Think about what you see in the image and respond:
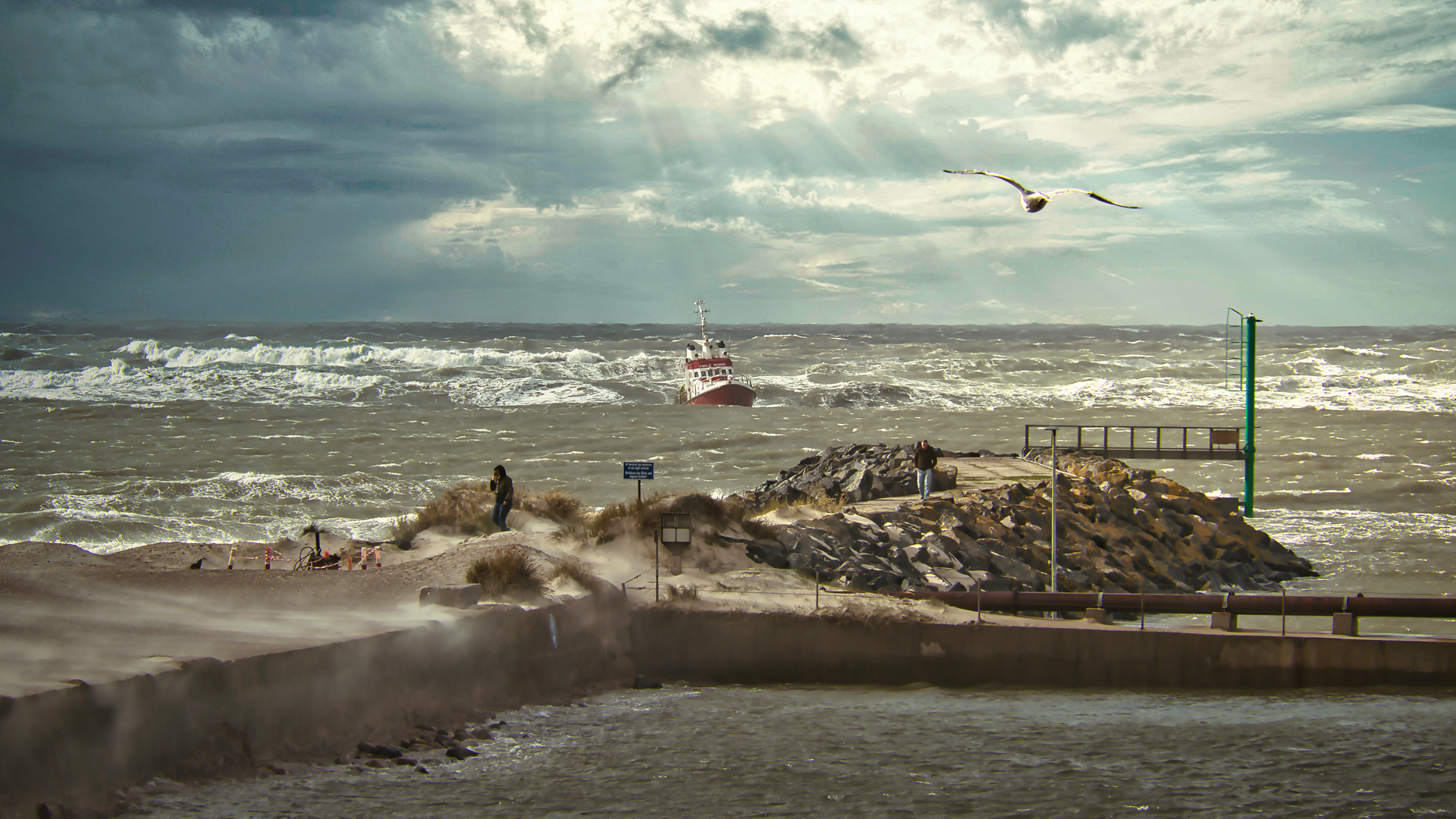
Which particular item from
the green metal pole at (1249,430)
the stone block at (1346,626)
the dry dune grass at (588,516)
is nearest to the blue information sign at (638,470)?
the dry dune grass at (588,516)

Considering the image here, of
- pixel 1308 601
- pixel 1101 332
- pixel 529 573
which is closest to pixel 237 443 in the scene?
pixel 529 573

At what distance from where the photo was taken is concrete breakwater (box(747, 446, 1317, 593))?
1805cm

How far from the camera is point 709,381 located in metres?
64.0

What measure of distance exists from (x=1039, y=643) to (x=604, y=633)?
5.97 m

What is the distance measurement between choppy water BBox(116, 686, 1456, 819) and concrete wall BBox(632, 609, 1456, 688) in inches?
23.6

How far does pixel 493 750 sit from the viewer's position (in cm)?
1060

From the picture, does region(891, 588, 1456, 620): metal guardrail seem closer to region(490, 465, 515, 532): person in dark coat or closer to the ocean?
the ocean

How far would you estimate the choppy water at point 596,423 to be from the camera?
2795cm

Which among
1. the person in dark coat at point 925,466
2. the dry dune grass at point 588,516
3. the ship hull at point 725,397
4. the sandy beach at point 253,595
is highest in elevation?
the ship hull at point 725,397

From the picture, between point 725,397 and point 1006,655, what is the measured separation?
48529 mm

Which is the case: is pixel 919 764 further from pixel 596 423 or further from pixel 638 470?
pixel 596 423

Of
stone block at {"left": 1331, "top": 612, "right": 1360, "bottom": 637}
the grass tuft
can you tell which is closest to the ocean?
stone block at {"left": 1331, "top": 612, "right": 1360, "bottom": 637}

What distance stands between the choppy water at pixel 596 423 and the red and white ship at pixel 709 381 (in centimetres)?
481

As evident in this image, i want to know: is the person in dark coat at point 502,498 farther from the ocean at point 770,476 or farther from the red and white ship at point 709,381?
the red and white ship at point 709,381
